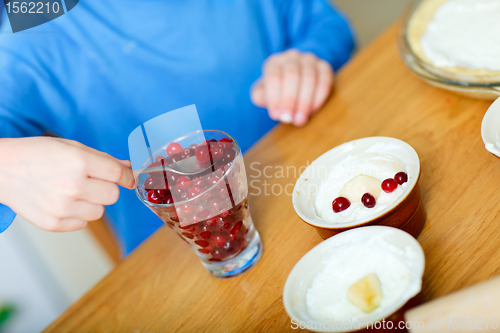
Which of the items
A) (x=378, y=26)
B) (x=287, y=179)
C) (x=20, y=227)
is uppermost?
(x=287, y=179)

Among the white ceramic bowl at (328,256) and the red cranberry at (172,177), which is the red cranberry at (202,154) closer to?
the red cranberry at (172,177)

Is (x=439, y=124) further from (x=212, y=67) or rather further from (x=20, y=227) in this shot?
(x=20, y=227)

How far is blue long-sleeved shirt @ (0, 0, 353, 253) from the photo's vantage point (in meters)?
0.59

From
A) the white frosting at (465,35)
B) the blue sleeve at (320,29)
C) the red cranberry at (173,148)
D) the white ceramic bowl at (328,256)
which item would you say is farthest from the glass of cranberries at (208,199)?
the blue sleeve at (320,29)

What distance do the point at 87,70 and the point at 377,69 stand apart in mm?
519

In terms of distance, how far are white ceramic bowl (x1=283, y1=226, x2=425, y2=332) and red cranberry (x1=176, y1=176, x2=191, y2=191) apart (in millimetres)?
133

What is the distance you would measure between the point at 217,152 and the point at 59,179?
16 cm

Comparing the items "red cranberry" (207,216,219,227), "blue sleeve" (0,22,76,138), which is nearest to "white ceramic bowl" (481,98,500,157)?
"red cranberry" (207,216,219,227)

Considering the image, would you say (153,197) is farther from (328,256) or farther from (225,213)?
(328,256)

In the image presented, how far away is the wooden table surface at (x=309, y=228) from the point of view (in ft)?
1.27

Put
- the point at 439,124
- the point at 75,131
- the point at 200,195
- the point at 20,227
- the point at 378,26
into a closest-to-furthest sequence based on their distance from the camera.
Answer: the point at 200,195
the point at 439,124
the point at 75,131
the point at 20,227
the point at 378,26

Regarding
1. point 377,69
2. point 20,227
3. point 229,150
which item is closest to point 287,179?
point 229,150

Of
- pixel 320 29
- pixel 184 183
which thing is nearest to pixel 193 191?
pixel 184 183

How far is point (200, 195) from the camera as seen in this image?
37cm
